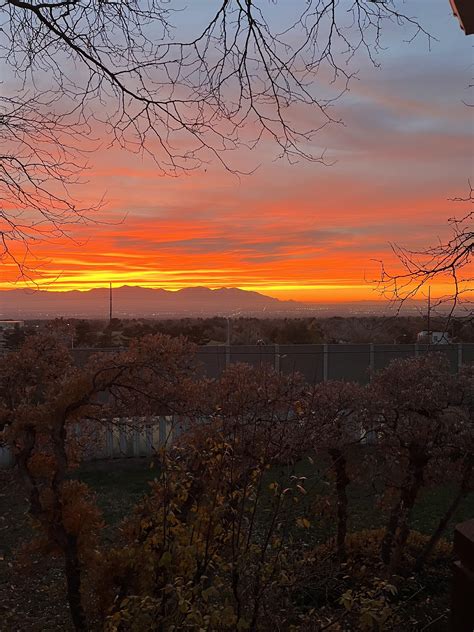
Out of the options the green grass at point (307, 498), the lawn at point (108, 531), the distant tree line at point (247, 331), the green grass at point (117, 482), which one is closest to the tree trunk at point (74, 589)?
the lawn at point (108, 531)

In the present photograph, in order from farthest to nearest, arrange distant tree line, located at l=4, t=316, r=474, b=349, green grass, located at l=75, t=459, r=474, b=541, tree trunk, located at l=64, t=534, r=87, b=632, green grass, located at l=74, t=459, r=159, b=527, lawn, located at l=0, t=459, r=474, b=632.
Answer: distant tree line, located at l=4, t=316, r=474, b=349 → green grass, located at l=74, t=459, r=159, b=527 → green grass, located at l=75, t=459, r=474, b=541 → lawn, located at l=0, t=459, r=474, b=632 → tree trunk, located at l=64, t=534, r=87, b=632

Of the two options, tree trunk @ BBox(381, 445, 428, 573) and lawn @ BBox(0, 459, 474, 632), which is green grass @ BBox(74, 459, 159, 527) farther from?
tree trunk @ BBox(381, 445, 428, 573)

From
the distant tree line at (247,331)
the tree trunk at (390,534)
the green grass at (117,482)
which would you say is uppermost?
the distant tree line at (247,331)

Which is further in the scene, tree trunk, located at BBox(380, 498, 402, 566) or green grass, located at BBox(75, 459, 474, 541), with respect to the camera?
green grass, located at BBox(75, 459, 474, 541)

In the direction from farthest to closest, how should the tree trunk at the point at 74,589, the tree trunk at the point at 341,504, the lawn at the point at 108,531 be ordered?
the tree trunk at the point at 341,504, the lawn at the point at 108,531, the tree trunk at the point at 74,589

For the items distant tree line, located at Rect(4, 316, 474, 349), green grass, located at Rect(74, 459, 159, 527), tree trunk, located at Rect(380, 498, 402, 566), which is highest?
distant tree line, located at Rect(4, 316, 474, 349)

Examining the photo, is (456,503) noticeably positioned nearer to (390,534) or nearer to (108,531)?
(390,534)

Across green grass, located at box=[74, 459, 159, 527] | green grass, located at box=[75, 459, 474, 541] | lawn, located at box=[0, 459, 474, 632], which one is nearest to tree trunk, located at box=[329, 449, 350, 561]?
lawn, located at box=[0, 459, 474, 632]

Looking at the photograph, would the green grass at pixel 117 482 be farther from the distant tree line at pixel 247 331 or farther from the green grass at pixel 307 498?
the distant tree line at pixel 247 331

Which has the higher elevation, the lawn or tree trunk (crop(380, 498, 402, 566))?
tree trunk (crop(380, 498, 402, 566))

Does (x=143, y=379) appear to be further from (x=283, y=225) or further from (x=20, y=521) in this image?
(x=283, y=225)

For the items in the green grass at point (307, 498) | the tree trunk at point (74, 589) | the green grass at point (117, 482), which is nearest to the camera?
the tree trunk at point (74, 589)

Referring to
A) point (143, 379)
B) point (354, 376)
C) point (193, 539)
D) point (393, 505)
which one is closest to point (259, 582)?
point (193, 539)

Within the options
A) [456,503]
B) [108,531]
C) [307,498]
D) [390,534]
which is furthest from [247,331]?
[456,503]
